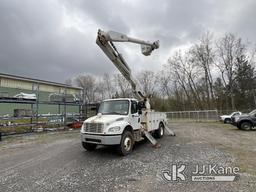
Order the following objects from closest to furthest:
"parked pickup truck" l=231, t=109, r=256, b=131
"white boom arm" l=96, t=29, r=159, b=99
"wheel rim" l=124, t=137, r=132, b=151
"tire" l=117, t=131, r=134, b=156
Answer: "tire" l=117, t=131, r=134, b=156 < "wheel rim" l=124, t=137, r=132, b=151 < "white boom arm" l=96, t=29, r=159, b=99 < "parked pickup truck" l=231, t=109, r=256, b=131

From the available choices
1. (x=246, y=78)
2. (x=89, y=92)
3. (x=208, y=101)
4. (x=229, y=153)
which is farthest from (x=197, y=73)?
(x=229, y=153)

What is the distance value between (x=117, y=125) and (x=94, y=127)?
2.74 feet

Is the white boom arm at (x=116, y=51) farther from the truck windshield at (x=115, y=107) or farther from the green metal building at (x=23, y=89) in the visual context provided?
the green metal building at (x=23, y=89)

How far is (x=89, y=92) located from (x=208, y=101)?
106 feet

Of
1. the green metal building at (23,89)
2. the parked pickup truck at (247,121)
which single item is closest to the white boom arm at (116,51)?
the parked pickup truck at (247,121)

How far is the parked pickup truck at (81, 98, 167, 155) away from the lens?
6051mm

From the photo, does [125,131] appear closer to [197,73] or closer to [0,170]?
[0,170]

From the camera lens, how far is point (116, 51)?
8438mm

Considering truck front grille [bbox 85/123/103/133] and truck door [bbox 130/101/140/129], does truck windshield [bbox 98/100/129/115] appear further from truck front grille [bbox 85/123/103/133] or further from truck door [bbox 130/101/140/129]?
Answer: truck front grille [bbox 85/123/103/133]

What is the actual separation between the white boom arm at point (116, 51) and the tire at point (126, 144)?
311 cm

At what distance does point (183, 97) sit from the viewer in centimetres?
4419

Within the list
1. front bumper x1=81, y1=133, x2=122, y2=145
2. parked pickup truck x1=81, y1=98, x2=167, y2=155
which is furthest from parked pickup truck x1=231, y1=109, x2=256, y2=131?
front bumper x1=81, y1=133, x2=122, y2=145

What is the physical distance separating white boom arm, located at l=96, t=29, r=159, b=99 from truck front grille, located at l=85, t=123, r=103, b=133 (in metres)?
3.50

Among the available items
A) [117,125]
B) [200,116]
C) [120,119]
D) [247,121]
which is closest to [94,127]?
[117,125]
